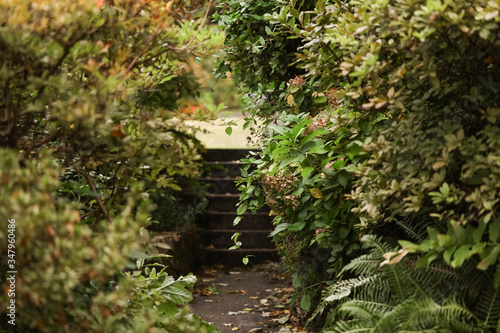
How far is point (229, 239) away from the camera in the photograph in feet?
26.3

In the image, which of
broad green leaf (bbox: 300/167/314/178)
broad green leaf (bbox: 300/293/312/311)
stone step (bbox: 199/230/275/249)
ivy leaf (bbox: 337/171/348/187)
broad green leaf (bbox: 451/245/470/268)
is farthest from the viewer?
stone step (bbox: 199/230/275/249)

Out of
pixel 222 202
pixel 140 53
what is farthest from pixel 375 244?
pixel 222 202

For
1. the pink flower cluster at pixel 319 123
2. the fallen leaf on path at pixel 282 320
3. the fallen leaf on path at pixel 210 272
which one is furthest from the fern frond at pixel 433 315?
the fallen leaf on path at pixel 210 272

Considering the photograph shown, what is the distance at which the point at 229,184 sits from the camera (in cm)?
862

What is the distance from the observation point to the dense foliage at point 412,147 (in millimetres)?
2453

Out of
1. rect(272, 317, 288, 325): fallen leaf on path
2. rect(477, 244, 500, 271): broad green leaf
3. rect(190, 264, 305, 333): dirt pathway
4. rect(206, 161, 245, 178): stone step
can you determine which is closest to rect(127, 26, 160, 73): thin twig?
rect(477, 244, 500, 271): broad green leaf

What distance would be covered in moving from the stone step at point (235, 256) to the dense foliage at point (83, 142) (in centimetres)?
455

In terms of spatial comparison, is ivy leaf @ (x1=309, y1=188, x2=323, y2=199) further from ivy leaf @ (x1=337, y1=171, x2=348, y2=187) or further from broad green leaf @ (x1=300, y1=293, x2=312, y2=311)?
broad green leaf @ (x1=300, y1=293, x2=312, y2=311)

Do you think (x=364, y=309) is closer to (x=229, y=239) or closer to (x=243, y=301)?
(x=243, y=301)

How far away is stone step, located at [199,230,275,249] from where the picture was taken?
7867 millimetres

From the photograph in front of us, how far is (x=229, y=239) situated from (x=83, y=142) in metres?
5.74

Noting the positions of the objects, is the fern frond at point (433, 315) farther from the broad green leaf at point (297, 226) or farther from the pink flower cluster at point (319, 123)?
the pink flower cluster at point (319, 123)

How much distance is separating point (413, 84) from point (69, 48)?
1.94 m

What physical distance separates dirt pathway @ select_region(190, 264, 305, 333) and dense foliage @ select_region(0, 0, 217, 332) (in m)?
1.74
